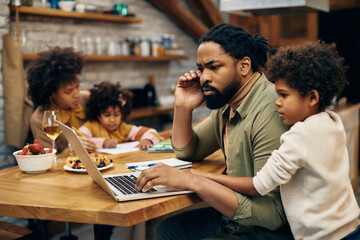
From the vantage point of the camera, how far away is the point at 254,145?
155 cm

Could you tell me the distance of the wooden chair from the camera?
1658 mm

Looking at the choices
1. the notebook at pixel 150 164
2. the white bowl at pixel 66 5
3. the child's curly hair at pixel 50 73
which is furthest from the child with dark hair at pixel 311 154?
the white bowl at pixel 66 5

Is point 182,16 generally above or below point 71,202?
above

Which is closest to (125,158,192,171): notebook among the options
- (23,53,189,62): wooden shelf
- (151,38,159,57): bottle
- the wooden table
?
the wooden table

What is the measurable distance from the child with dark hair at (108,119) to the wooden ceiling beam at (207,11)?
3.33 meters

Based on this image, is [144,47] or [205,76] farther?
[144,47]

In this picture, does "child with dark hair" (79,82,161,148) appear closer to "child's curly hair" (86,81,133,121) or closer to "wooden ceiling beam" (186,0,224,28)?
"child's curly hair" (86,81,133,121)

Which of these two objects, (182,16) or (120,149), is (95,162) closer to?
(120,149)

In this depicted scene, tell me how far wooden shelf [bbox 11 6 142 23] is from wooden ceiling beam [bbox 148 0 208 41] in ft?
2.12

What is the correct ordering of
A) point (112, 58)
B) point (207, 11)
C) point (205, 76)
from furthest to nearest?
point (207, 11), point (112, 58), point (205, 76)

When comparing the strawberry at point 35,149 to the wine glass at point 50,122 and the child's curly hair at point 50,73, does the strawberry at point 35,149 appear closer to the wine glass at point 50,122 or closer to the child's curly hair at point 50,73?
the wine glass at point 50,122

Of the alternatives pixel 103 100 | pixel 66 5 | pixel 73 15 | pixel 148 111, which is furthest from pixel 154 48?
pixel 103 100

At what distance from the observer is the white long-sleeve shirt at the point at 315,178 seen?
1293mm

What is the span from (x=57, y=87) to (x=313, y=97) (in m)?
1.84
